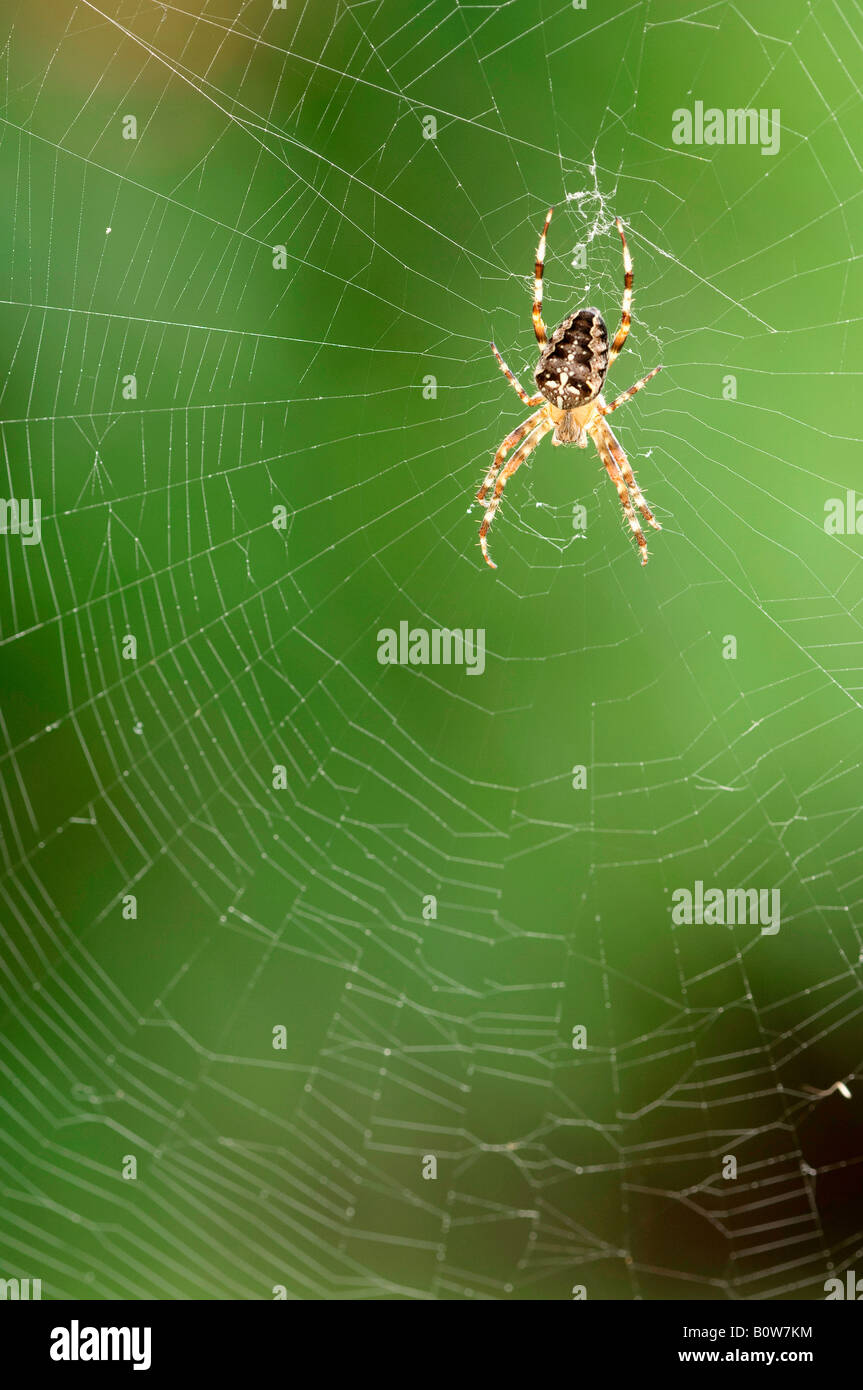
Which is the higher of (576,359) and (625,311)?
(625,311)

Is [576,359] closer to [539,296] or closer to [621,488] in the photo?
[539,296]

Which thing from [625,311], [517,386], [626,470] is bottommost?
[626,470]

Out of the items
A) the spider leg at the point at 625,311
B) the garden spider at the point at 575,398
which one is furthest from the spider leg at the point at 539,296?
the spider leg at the point at 625,311

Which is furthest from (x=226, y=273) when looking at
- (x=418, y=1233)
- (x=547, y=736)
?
(x=418, y=1233)

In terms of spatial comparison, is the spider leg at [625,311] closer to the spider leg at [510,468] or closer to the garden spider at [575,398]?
the garden spider at [575,398]

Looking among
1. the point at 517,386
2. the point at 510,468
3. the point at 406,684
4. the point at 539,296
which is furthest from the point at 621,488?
the point at 406,684

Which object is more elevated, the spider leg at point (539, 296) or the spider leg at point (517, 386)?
the spider leg at point (539, 296)
